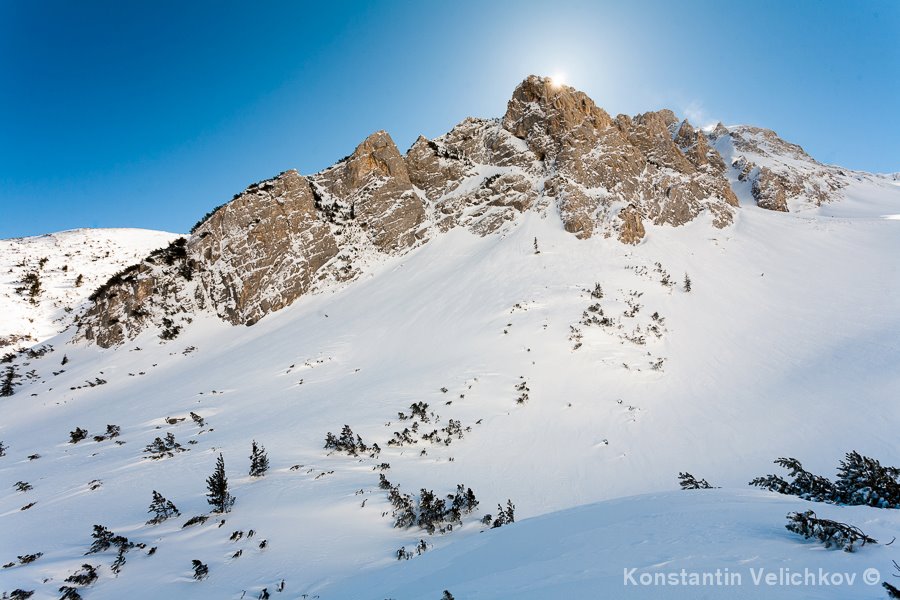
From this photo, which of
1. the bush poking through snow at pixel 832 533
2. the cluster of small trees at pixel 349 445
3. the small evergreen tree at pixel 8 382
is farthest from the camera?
the small evergreen tree at pixel 8 382

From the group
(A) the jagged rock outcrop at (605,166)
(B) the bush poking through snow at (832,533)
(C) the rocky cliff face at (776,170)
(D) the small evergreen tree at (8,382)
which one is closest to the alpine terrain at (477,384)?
(B) the bush poking through snow at (832,533)

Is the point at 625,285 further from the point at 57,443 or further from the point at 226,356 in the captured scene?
the point at 57,443

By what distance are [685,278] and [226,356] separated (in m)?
37.3

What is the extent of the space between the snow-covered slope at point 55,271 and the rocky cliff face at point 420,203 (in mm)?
6591

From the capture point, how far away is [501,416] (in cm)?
1577

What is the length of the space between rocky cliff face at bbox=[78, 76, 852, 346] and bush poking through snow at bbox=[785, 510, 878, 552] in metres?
33.2

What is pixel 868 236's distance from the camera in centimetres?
3500

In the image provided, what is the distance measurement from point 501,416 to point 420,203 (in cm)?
3384

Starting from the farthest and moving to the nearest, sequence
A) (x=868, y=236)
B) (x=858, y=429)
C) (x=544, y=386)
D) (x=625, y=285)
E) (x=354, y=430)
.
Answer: (x=868, y=236), (x=625, y=285), (x=544, y=386), (x=354, y=430), (x=858, y=429)

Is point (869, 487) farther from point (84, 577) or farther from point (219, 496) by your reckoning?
point (84, 577)

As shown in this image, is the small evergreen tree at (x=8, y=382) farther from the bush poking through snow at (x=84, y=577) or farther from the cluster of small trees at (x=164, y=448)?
the bush poking through snow at (x=84, y=577)

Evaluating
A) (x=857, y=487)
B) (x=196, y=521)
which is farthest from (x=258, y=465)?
(x=857, y=487)

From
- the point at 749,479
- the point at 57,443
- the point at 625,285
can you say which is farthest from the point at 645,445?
the point at 57,443

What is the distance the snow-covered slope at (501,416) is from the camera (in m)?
5.69
